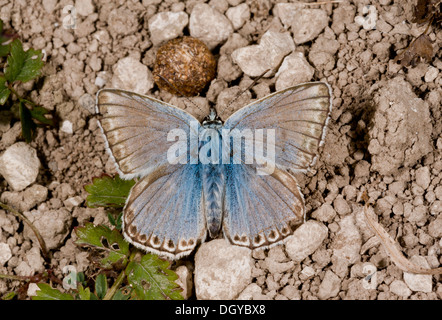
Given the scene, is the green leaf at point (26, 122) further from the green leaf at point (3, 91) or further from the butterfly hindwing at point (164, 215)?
the butterfly hindwing at point (164, 215)

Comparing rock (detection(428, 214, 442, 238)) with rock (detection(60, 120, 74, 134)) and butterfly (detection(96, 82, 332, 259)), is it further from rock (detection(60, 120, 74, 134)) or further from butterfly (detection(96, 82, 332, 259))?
rock (detection(60, 120, 74, 134))

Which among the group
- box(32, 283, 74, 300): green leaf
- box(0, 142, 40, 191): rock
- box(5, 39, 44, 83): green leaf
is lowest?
box(32, 283, 74, 300): green leaf

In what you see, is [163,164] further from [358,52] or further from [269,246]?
[358,52]

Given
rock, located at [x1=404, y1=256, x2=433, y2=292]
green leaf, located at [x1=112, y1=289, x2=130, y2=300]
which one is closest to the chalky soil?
rock, located at [x1=404, y1=256, x2=433, y2=292]

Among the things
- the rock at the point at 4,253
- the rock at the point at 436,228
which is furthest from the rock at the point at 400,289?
the rock at the point at 4,253

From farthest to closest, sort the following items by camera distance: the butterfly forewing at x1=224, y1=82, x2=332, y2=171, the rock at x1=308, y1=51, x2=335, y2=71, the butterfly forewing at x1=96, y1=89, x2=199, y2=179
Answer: the rock at x1=308, y1=51, x2=335, y2=71 < the butterfly forewing at x1=96, y1=89, x2=199, y2=179 < the butterfly forewing at x1=224, y1=82, x2=332, y2=171

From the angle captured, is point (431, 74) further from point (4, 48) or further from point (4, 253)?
point (4, 253)
